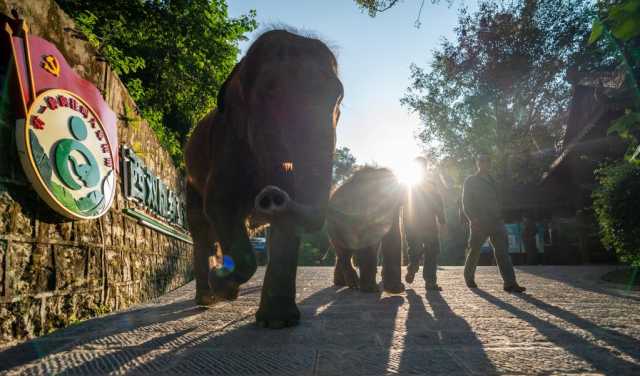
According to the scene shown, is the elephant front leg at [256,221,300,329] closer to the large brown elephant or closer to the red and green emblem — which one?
the large brown elephant

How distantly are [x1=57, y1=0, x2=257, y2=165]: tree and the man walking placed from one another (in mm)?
7036

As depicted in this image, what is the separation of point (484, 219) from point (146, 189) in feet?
16.2

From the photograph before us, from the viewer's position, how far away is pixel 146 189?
6176mm

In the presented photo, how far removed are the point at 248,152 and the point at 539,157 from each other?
2731 cm

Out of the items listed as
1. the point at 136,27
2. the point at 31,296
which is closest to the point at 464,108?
the point at 136,27

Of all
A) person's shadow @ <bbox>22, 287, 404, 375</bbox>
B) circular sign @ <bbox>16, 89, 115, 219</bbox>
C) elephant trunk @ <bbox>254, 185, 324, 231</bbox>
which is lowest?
person's shadow @ <bbox>22, 287, 404, 375</bbox>

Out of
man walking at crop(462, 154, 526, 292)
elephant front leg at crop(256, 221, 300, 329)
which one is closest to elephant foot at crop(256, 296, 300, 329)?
elephant front leg at crop(256, 221, 300, 329)

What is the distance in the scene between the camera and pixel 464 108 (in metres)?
29.0

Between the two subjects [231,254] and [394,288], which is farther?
[394,288]

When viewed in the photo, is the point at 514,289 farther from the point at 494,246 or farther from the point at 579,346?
the point at 579,346

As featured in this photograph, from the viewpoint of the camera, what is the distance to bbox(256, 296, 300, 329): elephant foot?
3.07m

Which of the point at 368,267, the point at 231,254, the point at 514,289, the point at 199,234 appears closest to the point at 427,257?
the point at 368,267

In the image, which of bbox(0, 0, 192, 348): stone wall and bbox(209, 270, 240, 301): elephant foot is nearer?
bbox(0, 0, 192, 348): stone wall

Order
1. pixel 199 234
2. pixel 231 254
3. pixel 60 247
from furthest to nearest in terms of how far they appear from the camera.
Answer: pixel 199 234
pixel 60 247
pixel 231 254
